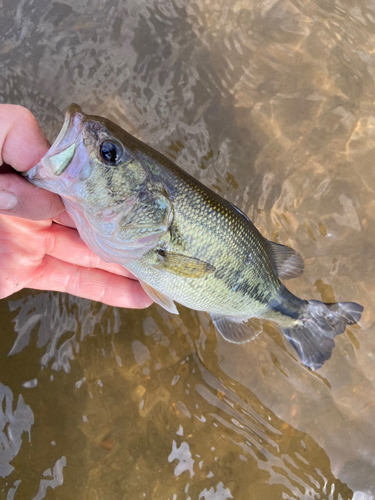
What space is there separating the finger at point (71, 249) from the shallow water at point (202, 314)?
44cm

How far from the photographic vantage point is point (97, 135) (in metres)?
2.10

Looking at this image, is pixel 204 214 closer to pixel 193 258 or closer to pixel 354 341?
pixel 193 258

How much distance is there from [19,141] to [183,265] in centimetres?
126

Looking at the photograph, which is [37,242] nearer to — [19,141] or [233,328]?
[19,141]

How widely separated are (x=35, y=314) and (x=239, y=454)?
7.34 ft

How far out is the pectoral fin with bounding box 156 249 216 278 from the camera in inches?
92.9

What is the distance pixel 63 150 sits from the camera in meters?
2.04

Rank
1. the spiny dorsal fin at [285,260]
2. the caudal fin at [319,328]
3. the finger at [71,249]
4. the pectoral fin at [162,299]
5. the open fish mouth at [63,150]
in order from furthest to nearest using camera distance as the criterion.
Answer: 1. the caudal fin at [319,328]
2. the finger at [71,249]
3. the spiny dorsal fin at [285,260]
4. the pectoral fin at [162,299]
5. the open fish mouth at [63,150]

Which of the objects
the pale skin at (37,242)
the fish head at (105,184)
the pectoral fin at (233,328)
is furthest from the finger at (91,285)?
the fish head at (105,184)

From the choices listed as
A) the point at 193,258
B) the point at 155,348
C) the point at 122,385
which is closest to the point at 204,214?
the point at 193,258

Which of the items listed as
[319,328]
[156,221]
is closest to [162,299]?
[156,221]

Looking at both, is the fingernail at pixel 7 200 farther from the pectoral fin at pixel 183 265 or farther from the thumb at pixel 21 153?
the pectoral fin at pixel 183 265

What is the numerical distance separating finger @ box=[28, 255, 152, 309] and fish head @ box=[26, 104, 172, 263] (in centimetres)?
81

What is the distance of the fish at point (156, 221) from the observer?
6.84ft
